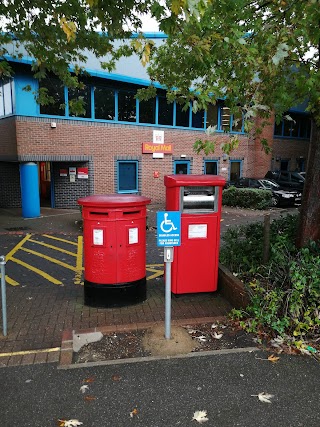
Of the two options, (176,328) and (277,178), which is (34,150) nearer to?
(176,328)

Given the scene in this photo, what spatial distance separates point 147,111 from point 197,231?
13.3 meters

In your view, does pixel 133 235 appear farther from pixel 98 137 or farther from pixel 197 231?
pixel 98 137

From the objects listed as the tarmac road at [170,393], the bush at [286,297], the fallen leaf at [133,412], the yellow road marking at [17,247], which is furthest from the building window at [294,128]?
the fallen leaf at [133,412]

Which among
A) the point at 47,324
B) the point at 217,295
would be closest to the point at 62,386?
the point at 47,324

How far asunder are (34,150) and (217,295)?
10.5m

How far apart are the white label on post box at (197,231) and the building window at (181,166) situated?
13719mm

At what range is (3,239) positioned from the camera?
31.9ft

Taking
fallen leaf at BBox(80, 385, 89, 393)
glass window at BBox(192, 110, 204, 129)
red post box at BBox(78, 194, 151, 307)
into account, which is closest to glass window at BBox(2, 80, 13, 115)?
glass window at BBox(192, 110, 204, 129)

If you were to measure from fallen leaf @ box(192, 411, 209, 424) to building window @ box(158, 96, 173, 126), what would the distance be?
16.0m

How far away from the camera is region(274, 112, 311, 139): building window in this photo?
2508cm

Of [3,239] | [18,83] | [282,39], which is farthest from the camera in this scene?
[18,83]

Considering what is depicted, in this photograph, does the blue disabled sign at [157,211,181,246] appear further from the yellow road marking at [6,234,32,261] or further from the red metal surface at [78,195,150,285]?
the yellow road marking at [6,234,32,261]

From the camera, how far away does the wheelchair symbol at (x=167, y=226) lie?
3816 mm

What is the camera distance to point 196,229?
16.4ft
